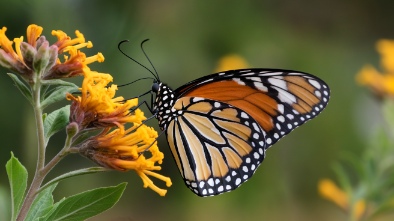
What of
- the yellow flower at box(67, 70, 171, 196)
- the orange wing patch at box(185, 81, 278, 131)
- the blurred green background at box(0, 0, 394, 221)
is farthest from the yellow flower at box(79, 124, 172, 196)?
the blurred green background at box(0, 0, 394, 221)

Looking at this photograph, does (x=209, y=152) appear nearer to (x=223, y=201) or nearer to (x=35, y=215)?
(x=35, y=215)

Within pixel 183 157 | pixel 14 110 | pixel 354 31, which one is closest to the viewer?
pixel 183 157

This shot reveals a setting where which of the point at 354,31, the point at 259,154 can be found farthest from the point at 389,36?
the point at 259,154

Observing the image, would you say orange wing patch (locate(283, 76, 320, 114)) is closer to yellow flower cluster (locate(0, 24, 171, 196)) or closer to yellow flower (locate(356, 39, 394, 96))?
yellow flower cluster (locate(0, 24, 171, 196))

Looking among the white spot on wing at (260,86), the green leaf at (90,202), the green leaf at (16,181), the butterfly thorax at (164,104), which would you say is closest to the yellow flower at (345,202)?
the white spot on wing at (260,86)

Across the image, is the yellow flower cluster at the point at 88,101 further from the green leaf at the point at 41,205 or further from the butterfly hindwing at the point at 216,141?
the butterfly hindwing at the point at 216,141

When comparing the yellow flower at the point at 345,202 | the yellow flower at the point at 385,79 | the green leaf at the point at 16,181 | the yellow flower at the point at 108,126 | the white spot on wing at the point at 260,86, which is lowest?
the yellow flower at the point at 345,202
